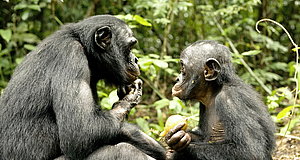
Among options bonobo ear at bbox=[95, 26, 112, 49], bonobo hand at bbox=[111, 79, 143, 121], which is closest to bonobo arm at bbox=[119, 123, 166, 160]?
bonobo hand at bbox=[111, 79, 143, 121]

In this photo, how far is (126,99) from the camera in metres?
5.20

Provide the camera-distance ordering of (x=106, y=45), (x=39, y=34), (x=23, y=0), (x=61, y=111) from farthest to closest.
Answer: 1. (x=39, y=34)
2. (x=23, y=0)
3. (x=106, y=45)
4. (x=61, y=111)

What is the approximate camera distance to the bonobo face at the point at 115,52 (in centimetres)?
512

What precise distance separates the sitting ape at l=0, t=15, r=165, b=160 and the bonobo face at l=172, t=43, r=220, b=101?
2.30ft

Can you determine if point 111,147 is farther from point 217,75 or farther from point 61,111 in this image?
point 217,75

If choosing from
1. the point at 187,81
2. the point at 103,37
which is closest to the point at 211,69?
the point at 187,81

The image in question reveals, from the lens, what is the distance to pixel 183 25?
11.8 m

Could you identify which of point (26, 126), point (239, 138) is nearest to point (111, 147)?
point (26, 126)

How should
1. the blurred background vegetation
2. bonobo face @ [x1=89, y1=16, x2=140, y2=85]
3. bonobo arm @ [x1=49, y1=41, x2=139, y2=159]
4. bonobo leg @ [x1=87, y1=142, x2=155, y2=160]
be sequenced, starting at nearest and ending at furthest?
bonobo arm @ [x1=49, y1=41, x2=139, y2=159] → bonobo leg @ [x1=87, y1=142, x2=155, y2=160] → bonobo face @ [x1=89, y1=16, x2=140, y2=85] → the blurred background vegetation

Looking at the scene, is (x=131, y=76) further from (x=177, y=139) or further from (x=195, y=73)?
(x=177, y=139)

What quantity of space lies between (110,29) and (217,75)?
4.55 feet

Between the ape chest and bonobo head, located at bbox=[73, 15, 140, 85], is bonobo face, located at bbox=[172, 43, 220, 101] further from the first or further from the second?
bonobo head, located at bbox=[73, 15, 140, 85]

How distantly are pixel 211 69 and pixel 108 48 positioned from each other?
126 centimetres

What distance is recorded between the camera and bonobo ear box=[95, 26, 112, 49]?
5078 millimetres
